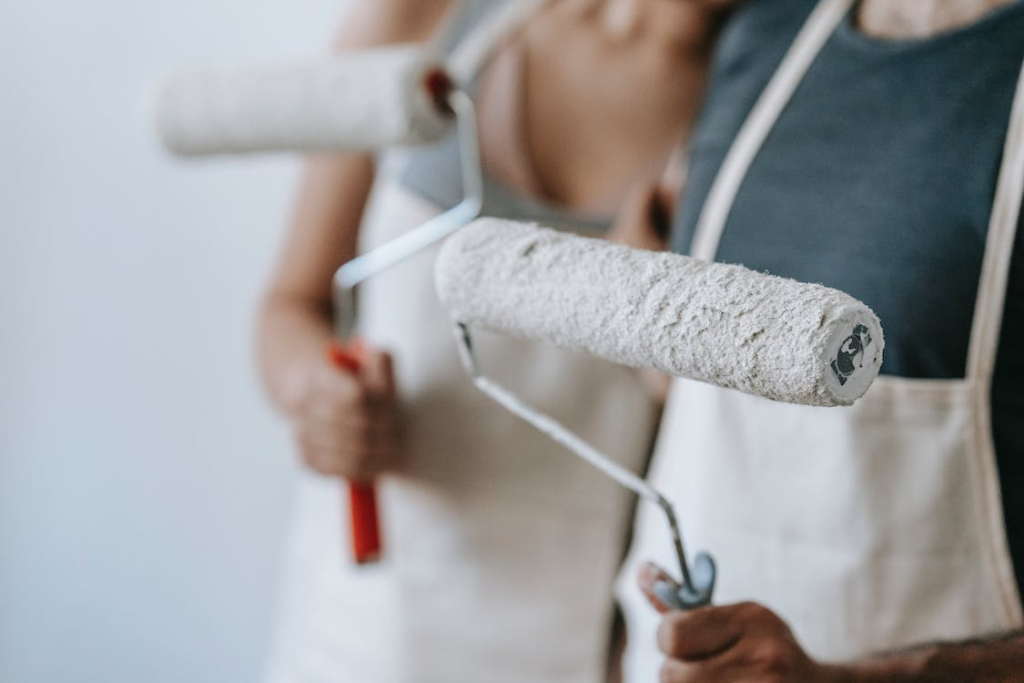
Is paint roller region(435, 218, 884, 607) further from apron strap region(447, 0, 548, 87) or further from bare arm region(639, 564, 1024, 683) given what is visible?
apron strap region(447, 0, 548, 87)

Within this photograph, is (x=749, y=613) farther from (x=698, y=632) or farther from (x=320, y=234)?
(x=320, y=234)

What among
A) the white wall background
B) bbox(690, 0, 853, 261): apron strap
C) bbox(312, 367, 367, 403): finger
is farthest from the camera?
the white wall background

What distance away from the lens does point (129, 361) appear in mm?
1124

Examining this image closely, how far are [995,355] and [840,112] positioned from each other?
0.13 metres

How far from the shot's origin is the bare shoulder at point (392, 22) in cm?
72

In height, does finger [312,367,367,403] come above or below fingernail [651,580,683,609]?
above

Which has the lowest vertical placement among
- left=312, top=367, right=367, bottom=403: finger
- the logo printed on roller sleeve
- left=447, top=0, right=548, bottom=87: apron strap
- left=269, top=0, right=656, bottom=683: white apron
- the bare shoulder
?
left=269, top=0, right=656, bottom=683: white apron

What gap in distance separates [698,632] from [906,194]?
0.20 metres

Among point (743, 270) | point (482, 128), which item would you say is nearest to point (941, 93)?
point (743, 270)

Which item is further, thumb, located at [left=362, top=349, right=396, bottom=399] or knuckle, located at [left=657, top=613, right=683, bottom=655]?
thumb, located at [left=362, top=349, right=396, bottom=399]

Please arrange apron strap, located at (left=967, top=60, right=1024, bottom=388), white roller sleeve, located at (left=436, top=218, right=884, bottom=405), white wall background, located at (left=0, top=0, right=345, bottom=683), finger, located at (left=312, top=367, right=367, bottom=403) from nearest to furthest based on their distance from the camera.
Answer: white roller sleeve, located at (left=436, top=218, right=884, bottom=405) < apron strap, located at (left=967, top=60, right=1024, bottom=388) < finger, located at (left=312, top=367, right=367, bottom=403) < white wall background, located at (left=0, top=0, right=345, bottom=683)

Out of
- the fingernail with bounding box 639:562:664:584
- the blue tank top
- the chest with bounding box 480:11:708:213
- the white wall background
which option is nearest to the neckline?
the blue tank top

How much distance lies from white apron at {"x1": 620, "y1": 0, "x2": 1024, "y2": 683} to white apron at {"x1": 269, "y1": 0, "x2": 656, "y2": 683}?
0.16 metres

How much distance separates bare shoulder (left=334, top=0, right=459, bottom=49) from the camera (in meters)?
0.72
